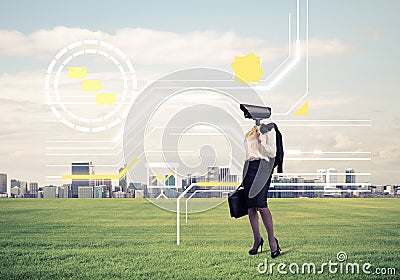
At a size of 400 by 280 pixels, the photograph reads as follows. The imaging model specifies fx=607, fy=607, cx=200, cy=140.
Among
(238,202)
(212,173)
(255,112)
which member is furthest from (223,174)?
(255,112)

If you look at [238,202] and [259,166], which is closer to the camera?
[259,166]

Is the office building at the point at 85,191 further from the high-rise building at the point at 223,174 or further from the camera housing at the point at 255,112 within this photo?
the camera housing at the point at 255,112

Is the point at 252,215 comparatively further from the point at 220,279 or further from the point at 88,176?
the point at 88,176

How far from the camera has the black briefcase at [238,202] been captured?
6.16 m

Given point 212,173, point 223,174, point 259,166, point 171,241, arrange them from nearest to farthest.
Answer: point 259,166 < point 223,174 < point 212,173 < point 171,241

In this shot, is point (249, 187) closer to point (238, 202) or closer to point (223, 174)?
point (238, 202)

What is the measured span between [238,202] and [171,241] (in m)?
1.43

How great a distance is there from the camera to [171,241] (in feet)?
23.8

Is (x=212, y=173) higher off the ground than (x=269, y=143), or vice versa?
(x=269, y=143)

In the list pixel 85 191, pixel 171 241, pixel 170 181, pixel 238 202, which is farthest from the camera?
pixel 85 191

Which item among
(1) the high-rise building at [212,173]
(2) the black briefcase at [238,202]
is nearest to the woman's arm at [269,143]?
(2) the black briefcase at [238,202]

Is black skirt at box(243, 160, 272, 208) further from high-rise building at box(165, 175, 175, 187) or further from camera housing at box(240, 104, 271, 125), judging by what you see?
high-rise building at box(165, 175, 175, 187)

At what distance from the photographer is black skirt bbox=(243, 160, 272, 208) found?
5992 millimetres

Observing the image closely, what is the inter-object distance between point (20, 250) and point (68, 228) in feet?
5.49
